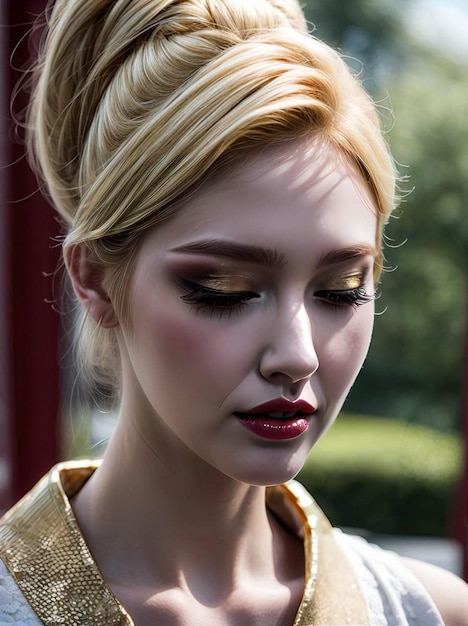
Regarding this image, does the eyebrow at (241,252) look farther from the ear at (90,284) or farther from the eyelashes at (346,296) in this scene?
the ear at (90,284)

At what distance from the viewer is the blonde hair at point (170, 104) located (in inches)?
37.8

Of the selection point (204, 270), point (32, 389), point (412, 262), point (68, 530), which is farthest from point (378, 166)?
point (412, 262)

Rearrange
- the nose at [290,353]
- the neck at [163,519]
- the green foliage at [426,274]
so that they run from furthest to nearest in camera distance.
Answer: the green foliage at [426,274]
the neck at [163,519]
the nose at [290,353]

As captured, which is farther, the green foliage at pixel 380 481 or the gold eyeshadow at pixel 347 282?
the green foliage at pixel 380 481

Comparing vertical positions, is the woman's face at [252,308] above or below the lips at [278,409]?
above

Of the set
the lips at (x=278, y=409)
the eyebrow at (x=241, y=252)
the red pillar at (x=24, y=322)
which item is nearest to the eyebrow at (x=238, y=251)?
the eyebrow at (x=241, y=252)

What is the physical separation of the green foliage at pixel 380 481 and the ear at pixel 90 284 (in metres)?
3.45

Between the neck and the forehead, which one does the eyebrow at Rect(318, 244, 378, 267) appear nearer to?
the forehead

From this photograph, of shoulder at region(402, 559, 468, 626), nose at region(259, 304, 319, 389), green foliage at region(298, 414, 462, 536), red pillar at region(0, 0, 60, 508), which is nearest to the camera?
nose at region(259, 304, 319, 389)

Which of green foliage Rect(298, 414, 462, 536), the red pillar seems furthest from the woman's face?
green foliage Rect(298, 414, 462, 536)

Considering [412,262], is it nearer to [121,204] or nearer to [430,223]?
Result: [430,223]

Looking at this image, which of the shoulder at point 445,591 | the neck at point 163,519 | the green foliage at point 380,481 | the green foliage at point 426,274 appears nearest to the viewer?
the neck at point 163,519

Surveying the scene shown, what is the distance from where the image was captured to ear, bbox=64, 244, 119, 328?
1072mm

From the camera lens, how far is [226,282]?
3.11ft
